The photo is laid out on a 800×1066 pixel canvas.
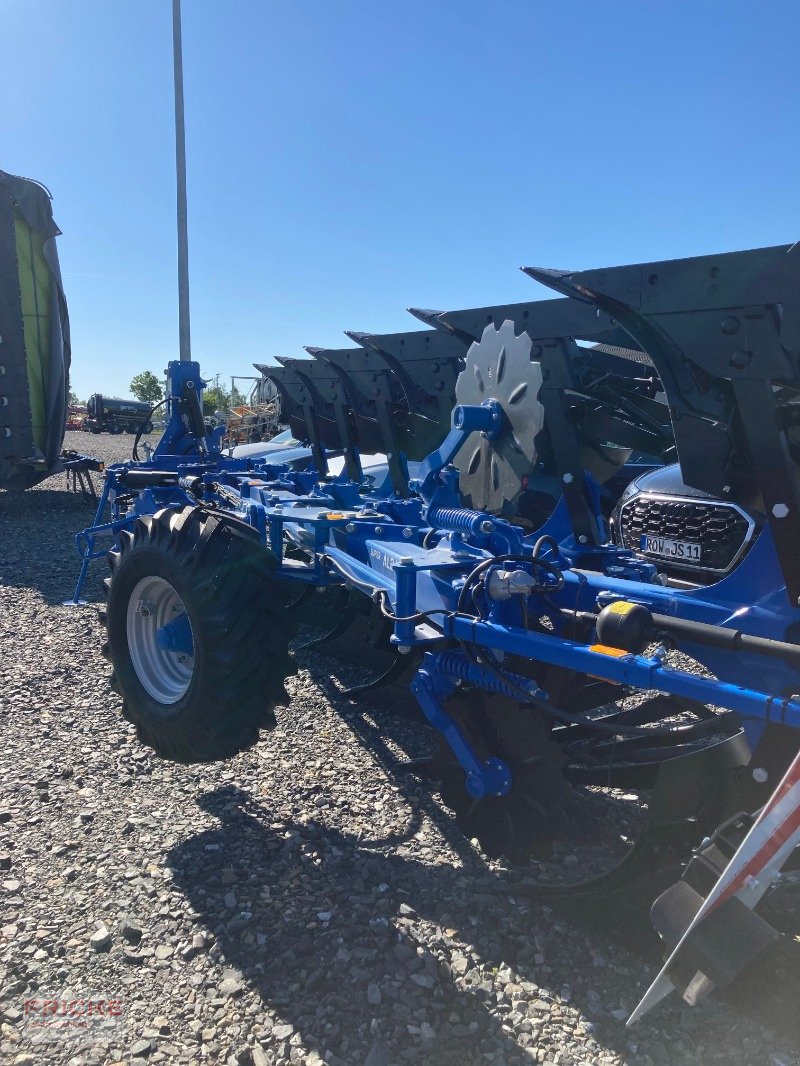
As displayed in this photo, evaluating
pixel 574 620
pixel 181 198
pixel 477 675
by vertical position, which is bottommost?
pixel 477 675

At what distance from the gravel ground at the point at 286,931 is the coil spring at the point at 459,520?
1.24m

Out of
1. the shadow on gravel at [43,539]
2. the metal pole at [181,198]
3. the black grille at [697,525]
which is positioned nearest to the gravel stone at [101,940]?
the black grille at [697,525]

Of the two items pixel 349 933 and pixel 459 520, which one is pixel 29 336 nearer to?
pixel 459 520

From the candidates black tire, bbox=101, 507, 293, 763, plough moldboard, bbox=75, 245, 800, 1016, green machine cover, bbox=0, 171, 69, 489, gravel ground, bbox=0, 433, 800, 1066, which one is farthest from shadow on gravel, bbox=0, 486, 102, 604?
plough moldboard, bbox=75, 245, 800, 1016

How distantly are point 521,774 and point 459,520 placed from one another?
1.01 meters

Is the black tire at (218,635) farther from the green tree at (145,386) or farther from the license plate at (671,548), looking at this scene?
the green tree at (145,386)

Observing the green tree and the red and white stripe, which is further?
the green tree

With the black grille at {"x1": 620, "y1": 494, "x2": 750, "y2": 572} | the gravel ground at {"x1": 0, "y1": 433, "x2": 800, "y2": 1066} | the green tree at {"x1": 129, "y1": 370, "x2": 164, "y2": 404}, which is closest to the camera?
the gravel ground at {"x1": 0, "y1": 433, "x2": 800, "y2": 1066}

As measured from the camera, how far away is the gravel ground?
2.13 metres

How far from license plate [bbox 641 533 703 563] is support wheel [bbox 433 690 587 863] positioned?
157 cm

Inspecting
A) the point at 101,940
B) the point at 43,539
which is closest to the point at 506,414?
the point at 101,940

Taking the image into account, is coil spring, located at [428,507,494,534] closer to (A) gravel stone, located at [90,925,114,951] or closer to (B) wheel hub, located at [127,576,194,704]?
(B) wheel hub, located at [127,576,194,704]

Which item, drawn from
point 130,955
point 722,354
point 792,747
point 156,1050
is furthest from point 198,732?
point 722,354

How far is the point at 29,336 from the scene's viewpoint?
11.0 m
